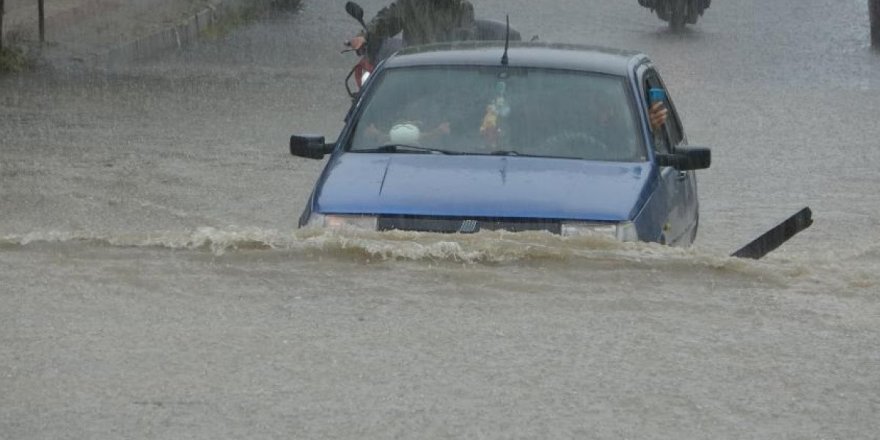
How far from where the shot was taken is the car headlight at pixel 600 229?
7.53m

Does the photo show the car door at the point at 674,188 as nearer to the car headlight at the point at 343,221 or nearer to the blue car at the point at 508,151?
the blue car at the point at 508,151

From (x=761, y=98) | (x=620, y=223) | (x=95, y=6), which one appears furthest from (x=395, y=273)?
(x=95, y=6)

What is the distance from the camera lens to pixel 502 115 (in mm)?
8500

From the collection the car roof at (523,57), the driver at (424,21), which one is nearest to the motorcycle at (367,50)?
the driver at (424,21)

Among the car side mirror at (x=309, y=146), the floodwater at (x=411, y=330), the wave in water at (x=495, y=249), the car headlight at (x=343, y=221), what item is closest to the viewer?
the floodwater at (x=411, y=330)

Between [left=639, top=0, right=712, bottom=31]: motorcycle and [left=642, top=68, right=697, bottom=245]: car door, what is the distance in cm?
1839

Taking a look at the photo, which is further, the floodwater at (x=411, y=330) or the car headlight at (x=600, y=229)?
the car headlight at (x=600, y=229)

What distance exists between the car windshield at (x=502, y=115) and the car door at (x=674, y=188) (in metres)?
0.23

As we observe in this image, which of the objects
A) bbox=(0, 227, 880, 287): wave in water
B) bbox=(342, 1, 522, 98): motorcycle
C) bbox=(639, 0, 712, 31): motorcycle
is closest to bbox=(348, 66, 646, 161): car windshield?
bbox=(0, 227, 880, 287): wave in water

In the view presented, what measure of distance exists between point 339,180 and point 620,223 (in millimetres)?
1216

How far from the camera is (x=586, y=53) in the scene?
9.14m

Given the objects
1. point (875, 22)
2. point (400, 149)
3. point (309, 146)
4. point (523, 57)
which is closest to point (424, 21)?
point (523, 57)

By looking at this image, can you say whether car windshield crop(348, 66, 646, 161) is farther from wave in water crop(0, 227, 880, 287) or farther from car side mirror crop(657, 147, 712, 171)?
wave in water crop(0, 227, 880, 287)

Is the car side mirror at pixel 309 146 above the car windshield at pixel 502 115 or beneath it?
beneath
